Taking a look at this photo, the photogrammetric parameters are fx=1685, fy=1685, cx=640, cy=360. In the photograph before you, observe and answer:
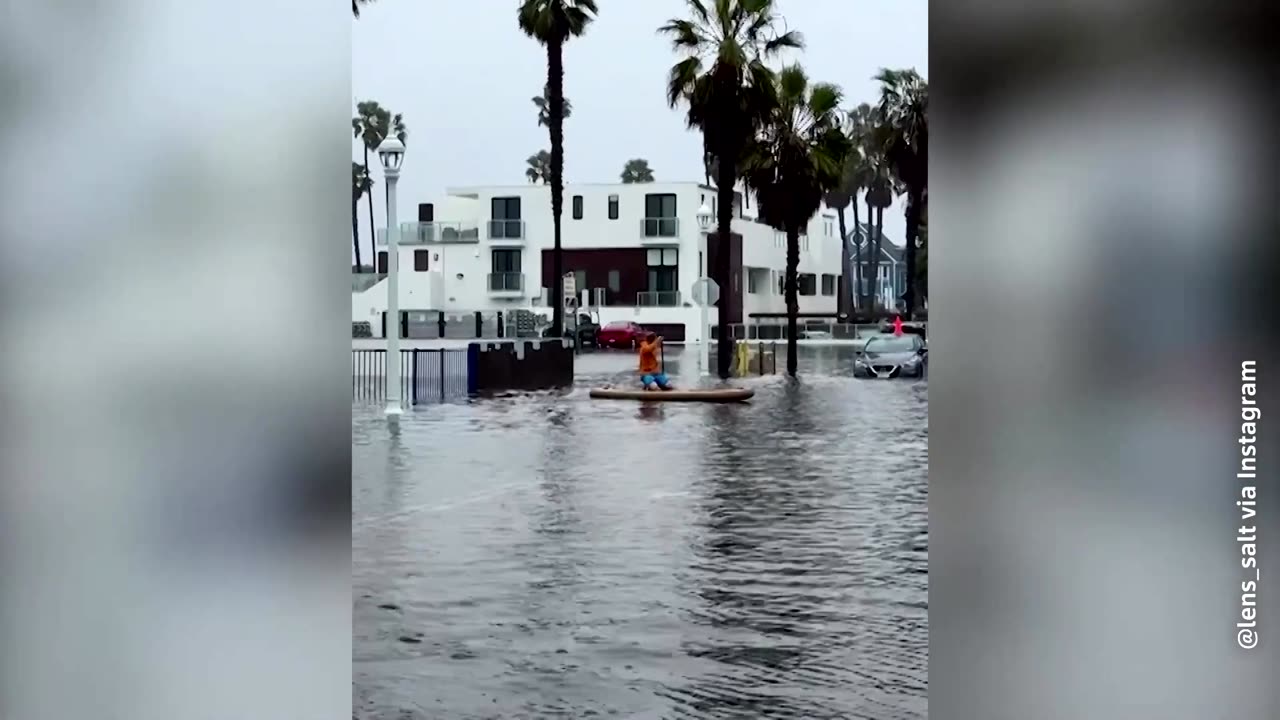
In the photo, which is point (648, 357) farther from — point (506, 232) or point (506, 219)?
point (506, 219)

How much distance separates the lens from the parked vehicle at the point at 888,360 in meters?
34.2

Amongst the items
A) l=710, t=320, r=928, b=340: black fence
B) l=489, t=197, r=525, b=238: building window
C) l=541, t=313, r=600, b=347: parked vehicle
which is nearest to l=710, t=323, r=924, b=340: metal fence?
l=710, t=320, r=928, b=340: black fence

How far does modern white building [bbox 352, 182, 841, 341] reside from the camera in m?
65.8

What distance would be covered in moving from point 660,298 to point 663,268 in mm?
2779

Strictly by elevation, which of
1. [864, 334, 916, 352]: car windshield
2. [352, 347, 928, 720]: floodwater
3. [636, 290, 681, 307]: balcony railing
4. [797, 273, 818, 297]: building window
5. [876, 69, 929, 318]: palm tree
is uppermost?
[876, 69, 929, 318]: palm tree

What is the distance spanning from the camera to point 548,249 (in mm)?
66938

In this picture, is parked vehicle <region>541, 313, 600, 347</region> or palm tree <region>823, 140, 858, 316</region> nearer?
parked vehicle <region>541, 313, 600, 347</region>

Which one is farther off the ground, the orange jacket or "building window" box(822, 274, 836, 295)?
"building window" box(822, 274, 836, 295)

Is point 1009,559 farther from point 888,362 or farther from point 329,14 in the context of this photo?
point 888,362

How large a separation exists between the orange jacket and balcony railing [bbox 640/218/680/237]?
39022 millimetres

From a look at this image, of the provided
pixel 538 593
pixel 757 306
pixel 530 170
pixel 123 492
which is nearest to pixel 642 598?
pixel 538 593

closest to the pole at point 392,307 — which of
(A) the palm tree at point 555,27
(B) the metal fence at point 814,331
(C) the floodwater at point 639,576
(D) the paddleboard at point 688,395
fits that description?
(C) the floodwater at point 639,576

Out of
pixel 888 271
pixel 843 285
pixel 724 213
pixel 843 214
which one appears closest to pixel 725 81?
pixel 724 213

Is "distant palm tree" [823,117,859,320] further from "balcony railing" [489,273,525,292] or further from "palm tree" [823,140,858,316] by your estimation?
"balcony railing" [489,273,525,292]
